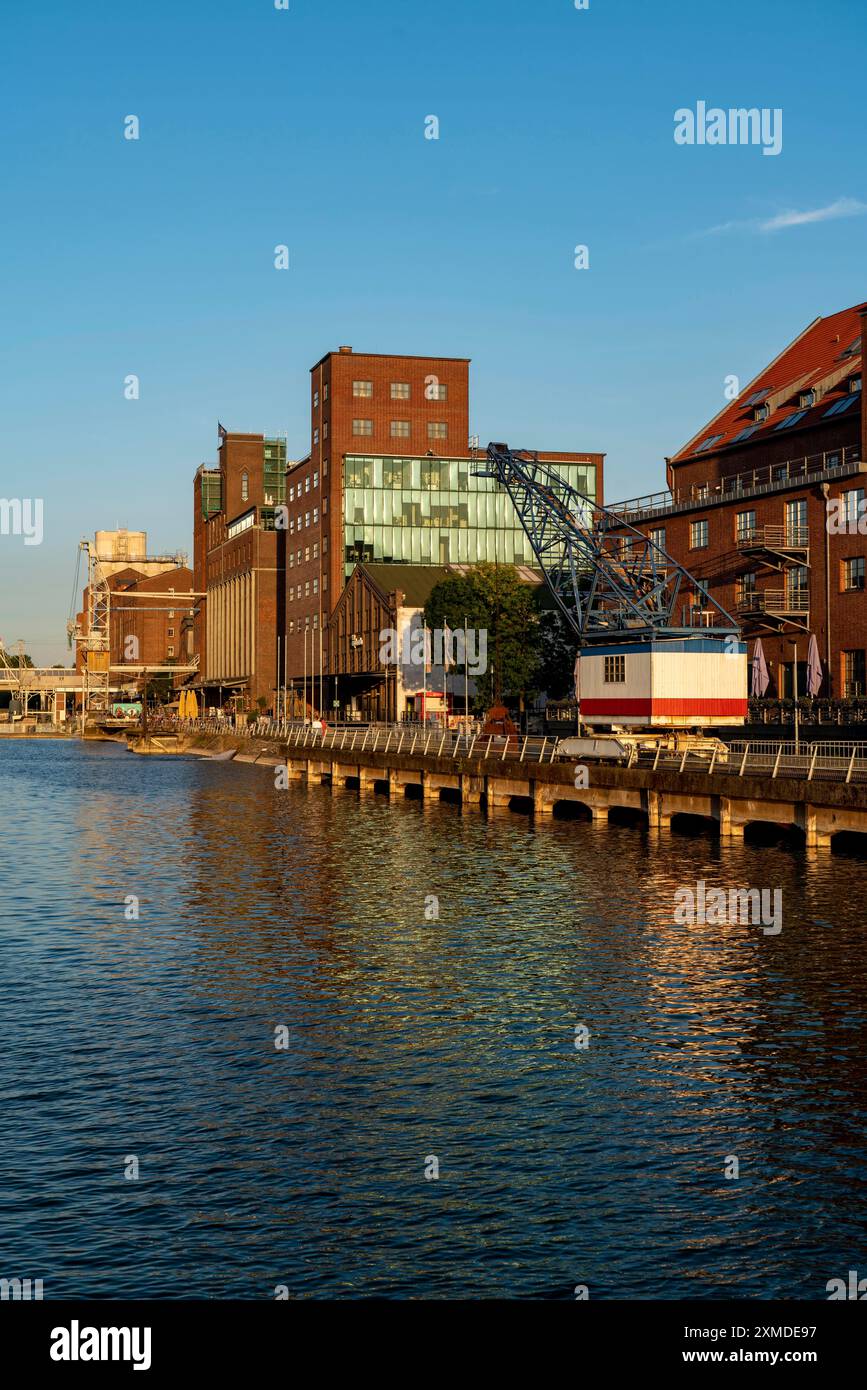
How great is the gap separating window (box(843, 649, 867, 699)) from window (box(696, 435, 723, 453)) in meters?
24.3

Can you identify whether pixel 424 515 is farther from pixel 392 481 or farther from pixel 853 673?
pixel 853 673

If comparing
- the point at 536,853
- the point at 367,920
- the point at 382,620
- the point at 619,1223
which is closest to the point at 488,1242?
the point at 619,1223

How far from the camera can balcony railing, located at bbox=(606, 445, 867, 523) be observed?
72062 millimetres

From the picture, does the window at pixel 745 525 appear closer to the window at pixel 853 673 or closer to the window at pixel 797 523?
the window at pixel 797 523

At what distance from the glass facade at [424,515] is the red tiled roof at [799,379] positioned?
64.7 m

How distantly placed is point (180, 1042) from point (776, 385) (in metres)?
73.9

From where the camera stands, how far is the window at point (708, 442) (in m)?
89.4

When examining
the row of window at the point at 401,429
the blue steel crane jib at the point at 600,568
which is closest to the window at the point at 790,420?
the blue steel crane jib at the point at 600,568

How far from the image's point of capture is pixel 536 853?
50.6 metres

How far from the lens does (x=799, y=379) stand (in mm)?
84125

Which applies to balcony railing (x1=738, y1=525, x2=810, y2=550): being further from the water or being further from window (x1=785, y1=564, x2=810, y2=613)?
the water

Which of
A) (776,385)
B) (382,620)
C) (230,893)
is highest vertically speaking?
(776,385)
